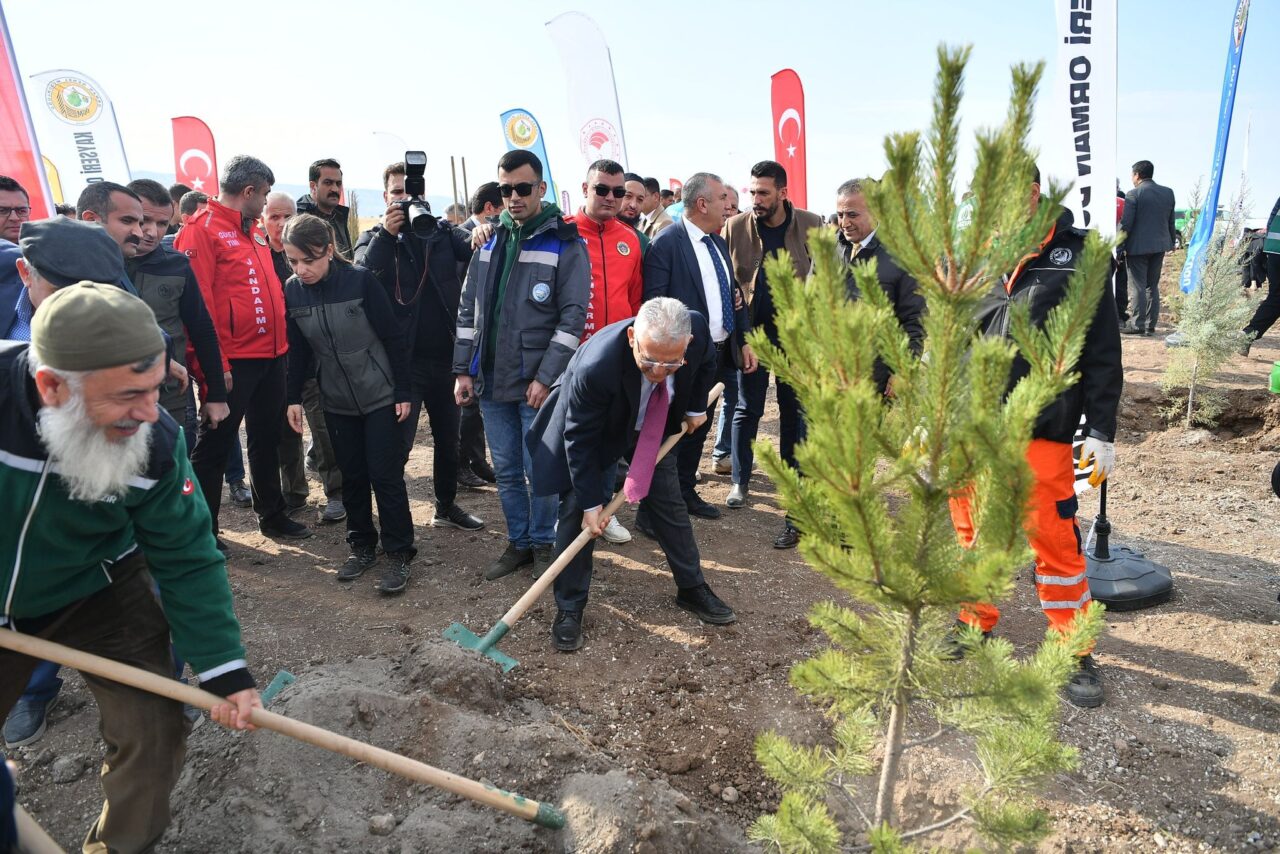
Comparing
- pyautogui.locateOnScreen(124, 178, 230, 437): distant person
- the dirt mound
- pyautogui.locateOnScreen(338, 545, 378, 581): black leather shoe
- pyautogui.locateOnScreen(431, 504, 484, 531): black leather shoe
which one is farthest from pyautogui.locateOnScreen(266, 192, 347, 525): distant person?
the dirt mound

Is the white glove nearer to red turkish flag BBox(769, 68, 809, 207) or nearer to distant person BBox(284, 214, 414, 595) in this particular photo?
distant person BBox(284, 214, 414, 595)

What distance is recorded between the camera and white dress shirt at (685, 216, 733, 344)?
4.47 meters

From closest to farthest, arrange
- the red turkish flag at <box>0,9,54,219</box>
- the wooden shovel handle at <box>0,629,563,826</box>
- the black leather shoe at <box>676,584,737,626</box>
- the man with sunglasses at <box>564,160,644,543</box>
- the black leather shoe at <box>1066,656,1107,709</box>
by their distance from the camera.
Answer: the wooden shovel handle at <box>0,629,563,826</box> → the black leather shoe at <box>1066,656,1107,709</box> → the black leather shoe at <box>676,584,737,626</box> → the man with sunglasses at <box>564,160,644,543</box> → the red turkish flag at <box>0,9,54,219</box>

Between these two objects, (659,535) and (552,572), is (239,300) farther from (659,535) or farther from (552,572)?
(659,535)

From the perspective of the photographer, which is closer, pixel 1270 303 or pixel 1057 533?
pixel 1057 533

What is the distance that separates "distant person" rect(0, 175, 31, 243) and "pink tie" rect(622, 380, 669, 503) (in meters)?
3.08

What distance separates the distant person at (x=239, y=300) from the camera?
4.28 meters

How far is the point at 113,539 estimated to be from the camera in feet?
6.91

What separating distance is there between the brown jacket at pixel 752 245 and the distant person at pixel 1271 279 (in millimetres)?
5204

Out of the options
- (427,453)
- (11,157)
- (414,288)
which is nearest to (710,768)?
(414,288)

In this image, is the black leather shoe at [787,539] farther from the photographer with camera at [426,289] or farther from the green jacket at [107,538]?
the green jacket at [107,538]

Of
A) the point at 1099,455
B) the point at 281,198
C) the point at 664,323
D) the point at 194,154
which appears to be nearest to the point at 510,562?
the point at 664,323

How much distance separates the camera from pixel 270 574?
175 inches

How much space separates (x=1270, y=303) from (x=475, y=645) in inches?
348
